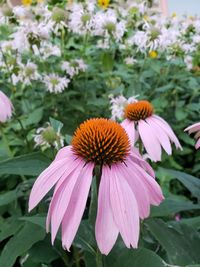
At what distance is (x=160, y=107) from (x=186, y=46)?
207 millimetres

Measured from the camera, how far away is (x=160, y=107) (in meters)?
1.27

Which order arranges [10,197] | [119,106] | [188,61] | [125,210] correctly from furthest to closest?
[188,61] → [119,106] → [10,197] → [125,210]

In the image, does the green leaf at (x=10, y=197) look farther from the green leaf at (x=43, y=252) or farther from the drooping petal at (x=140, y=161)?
the drooping petal at (x=140, y=161)

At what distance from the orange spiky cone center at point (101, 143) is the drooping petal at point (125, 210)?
0.05 meters

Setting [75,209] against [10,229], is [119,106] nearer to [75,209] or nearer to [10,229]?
[10,229]

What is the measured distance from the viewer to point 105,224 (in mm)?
418

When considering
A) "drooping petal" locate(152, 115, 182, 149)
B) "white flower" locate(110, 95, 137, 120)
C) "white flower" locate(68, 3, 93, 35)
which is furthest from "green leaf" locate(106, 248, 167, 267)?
"white flower" locate(68, 3, 93, 35)

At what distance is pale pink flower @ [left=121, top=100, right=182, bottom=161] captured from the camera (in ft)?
2.07

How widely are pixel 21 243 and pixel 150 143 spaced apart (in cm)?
25

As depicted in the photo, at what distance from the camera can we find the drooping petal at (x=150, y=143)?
0.63 metres

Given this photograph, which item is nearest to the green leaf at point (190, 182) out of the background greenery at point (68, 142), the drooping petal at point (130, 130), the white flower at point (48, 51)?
the background greenery at point (68, 142)

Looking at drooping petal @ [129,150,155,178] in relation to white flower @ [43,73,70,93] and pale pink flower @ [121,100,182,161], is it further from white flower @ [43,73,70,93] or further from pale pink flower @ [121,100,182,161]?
white flower @ [43,73,70,93]

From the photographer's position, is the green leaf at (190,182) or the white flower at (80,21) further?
the white flower at (80,21)

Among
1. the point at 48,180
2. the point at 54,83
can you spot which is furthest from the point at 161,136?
the point at 54,83
